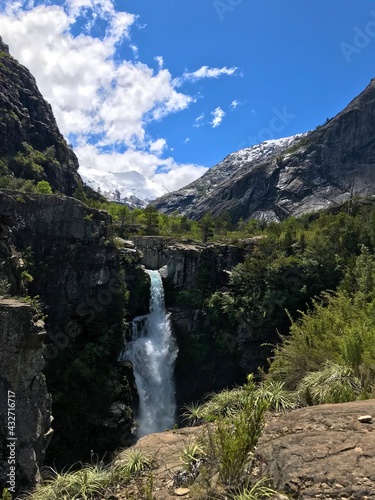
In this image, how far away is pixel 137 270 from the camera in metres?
31.9

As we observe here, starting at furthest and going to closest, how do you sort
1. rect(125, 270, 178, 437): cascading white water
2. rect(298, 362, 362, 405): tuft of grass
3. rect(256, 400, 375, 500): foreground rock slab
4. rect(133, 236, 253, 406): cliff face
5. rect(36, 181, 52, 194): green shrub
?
1. rect(36, 181, 52, 194): green shrub
2. rect(133, 236, 253, 406): cliff face
3. rect(125, 270, 178, 437): cascading white water
4. rect(298, 362, 362, 405): tuft of grass
5. rect(256, 400, 375, 500): foreground rock slab

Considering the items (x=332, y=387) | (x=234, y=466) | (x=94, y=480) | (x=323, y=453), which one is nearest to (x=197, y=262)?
(x=332, y=387)

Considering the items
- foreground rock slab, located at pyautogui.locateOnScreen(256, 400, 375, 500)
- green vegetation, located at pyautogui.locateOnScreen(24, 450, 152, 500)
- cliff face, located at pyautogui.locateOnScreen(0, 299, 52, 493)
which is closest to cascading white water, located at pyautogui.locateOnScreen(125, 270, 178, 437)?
cliff face, located at pyautogui.locateOnScreen(0, 299, 52, 493)

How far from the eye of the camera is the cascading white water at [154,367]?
81.6 ft

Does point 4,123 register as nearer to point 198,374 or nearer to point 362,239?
point 198,374

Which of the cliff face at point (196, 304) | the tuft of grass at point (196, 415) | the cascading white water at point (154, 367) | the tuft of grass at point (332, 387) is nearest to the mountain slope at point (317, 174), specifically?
the cliff face at point (196, 304)

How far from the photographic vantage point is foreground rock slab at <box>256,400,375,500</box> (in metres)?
3.10

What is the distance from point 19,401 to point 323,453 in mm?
9496

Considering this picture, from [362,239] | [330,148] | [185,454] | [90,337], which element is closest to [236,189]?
[330,148]

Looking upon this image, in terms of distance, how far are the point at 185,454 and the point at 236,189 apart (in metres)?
114

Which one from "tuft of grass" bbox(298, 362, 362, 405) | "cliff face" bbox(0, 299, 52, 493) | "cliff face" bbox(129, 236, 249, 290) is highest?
"cliff face" bbox(129, 236, 249, 290)

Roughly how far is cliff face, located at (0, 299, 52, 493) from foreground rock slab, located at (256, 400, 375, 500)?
821cm

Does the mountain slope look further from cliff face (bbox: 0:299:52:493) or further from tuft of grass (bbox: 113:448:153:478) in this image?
tuft of grass (bbox: 113:448:153:478)

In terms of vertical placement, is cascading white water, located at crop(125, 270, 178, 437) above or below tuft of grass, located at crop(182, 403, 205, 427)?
below
